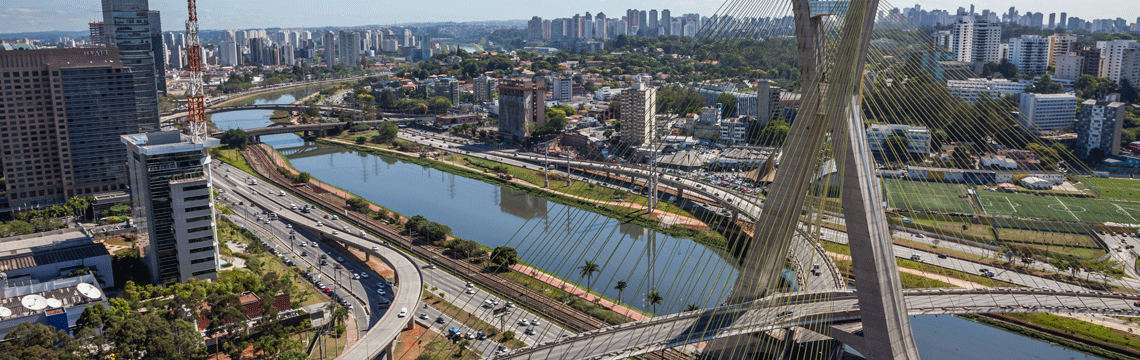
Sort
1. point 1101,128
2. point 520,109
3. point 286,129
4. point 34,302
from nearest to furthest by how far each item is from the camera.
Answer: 1. point 34,302
2. point 1101,128
3. point 520,109
4. point 286,129

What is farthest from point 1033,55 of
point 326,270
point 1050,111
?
point 326,270

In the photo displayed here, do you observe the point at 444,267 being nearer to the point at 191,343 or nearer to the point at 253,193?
the point at 191,343

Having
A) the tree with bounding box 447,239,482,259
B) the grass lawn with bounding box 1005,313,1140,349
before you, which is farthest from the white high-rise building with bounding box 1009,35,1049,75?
the tree with bounding box 447,239,482,259

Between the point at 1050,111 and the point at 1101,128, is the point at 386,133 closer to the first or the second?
the point at 1050,111

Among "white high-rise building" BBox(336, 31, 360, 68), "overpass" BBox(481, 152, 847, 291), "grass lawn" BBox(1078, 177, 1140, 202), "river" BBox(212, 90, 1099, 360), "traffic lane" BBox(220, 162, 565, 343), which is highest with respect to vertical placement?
"white high-rise building" BBox(336, 31, 360, 68)

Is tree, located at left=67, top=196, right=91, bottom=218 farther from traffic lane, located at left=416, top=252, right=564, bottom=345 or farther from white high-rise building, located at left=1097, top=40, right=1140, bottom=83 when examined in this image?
white high-rise building, located at left=1097, top=40, right=1140, bottom=83

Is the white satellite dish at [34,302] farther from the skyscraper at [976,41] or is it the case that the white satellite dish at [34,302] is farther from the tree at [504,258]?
the skyscraper at [976,41]

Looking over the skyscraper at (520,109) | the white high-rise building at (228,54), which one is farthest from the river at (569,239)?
the white high-rise building at (228,54)
